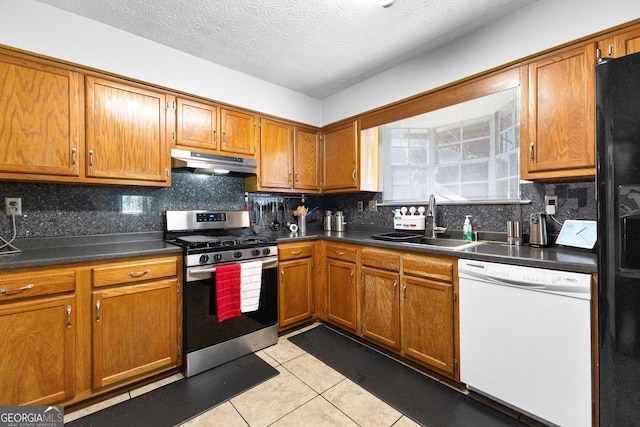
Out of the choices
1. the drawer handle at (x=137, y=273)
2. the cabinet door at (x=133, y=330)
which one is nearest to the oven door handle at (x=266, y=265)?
the cabinet door at (x=133, y=330)

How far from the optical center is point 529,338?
1.53 meters

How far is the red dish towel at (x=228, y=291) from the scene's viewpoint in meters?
2.13

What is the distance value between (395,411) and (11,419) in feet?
6.80

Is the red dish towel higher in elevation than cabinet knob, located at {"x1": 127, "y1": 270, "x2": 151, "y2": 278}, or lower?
lower

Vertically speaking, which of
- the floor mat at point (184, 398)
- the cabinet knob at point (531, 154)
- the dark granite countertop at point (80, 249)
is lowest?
the floor mat at point (184, 398)

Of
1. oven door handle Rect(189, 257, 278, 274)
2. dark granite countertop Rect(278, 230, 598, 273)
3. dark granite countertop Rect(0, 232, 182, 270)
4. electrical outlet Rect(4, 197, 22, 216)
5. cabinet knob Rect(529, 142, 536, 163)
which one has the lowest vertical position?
oven door handle Rect(189, 257, 278, 274)

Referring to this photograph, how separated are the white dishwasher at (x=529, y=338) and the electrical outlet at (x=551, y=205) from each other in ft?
2.35

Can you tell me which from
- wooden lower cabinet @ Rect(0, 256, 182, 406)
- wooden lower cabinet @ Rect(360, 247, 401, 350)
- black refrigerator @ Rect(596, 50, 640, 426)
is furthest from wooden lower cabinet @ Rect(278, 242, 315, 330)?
black refrigerator @ Rect(596, 50, 640, 426)

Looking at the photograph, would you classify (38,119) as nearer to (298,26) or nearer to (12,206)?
(12,206)

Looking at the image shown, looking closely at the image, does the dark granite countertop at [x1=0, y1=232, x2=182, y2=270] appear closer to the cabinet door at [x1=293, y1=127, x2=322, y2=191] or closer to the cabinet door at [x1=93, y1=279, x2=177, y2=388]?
the cabinet door at [x1=93, y1=279, x2=177, y2=388]

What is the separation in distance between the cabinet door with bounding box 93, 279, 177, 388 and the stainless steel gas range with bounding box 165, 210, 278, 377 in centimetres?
11

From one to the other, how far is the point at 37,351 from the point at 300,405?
1514mm

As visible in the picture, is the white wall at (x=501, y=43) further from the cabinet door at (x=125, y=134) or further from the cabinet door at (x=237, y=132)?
the cabinet door at (x=125, y=134)

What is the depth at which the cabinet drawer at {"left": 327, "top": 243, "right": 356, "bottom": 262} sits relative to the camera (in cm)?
258
